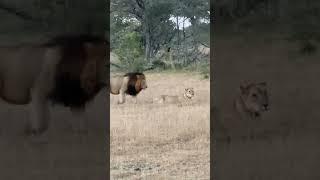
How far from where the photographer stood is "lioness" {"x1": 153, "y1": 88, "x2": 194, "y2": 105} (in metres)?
2.59

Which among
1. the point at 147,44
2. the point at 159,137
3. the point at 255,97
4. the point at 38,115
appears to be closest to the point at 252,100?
the point at 255,97

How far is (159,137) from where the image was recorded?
2.34 meters

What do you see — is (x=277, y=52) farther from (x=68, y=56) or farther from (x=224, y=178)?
(x=68, y=56)

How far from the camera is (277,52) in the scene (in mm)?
1987

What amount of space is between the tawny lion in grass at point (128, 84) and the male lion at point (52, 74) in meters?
0.27

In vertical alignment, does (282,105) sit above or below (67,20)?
below

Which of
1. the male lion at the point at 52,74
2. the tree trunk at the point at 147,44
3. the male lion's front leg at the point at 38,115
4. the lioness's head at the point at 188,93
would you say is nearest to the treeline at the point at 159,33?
the tree trunk at the point at 147,44

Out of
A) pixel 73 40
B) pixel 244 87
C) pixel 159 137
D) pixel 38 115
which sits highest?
pixel 73 40

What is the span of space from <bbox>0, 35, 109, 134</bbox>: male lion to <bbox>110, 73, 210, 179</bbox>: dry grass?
34 cm

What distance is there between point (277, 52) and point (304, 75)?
14 centimetres

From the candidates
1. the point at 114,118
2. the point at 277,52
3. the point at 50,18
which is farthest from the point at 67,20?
the point at 277,52

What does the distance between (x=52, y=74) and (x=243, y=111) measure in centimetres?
74

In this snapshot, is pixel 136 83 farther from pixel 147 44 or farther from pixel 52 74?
pixel 52 74

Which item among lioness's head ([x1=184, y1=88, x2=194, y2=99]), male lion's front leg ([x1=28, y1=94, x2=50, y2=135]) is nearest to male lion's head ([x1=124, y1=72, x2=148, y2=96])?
lioness's head ([x1=184, y1=88, x2=194, y2=99])
